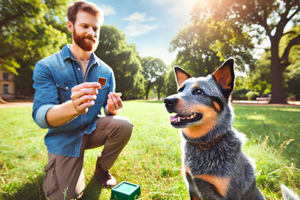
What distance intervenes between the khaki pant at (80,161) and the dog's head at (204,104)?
4.01ft

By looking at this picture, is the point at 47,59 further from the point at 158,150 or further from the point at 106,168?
the point at 158,150

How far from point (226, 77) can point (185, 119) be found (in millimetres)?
722

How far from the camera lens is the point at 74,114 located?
1.71m

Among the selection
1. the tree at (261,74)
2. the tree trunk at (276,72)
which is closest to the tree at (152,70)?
the tree at (261,74)

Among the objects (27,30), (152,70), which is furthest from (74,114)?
(152,70)

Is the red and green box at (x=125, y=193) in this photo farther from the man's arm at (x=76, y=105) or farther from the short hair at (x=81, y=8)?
the short hair at (x=81, y=8)

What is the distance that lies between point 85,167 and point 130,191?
4.45ft

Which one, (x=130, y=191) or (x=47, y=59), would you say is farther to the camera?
(x=47, y=59)

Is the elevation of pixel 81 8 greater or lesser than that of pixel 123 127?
greater

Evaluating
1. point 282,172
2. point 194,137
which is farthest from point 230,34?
point 194,137

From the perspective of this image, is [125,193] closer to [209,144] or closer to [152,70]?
[209,144]

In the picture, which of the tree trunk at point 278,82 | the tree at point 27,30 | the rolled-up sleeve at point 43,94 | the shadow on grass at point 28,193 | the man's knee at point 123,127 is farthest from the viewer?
the tree trunk at point 278,82

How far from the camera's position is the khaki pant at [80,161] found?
6.84 feet

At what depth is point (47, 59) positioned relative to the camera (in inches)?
92.9
